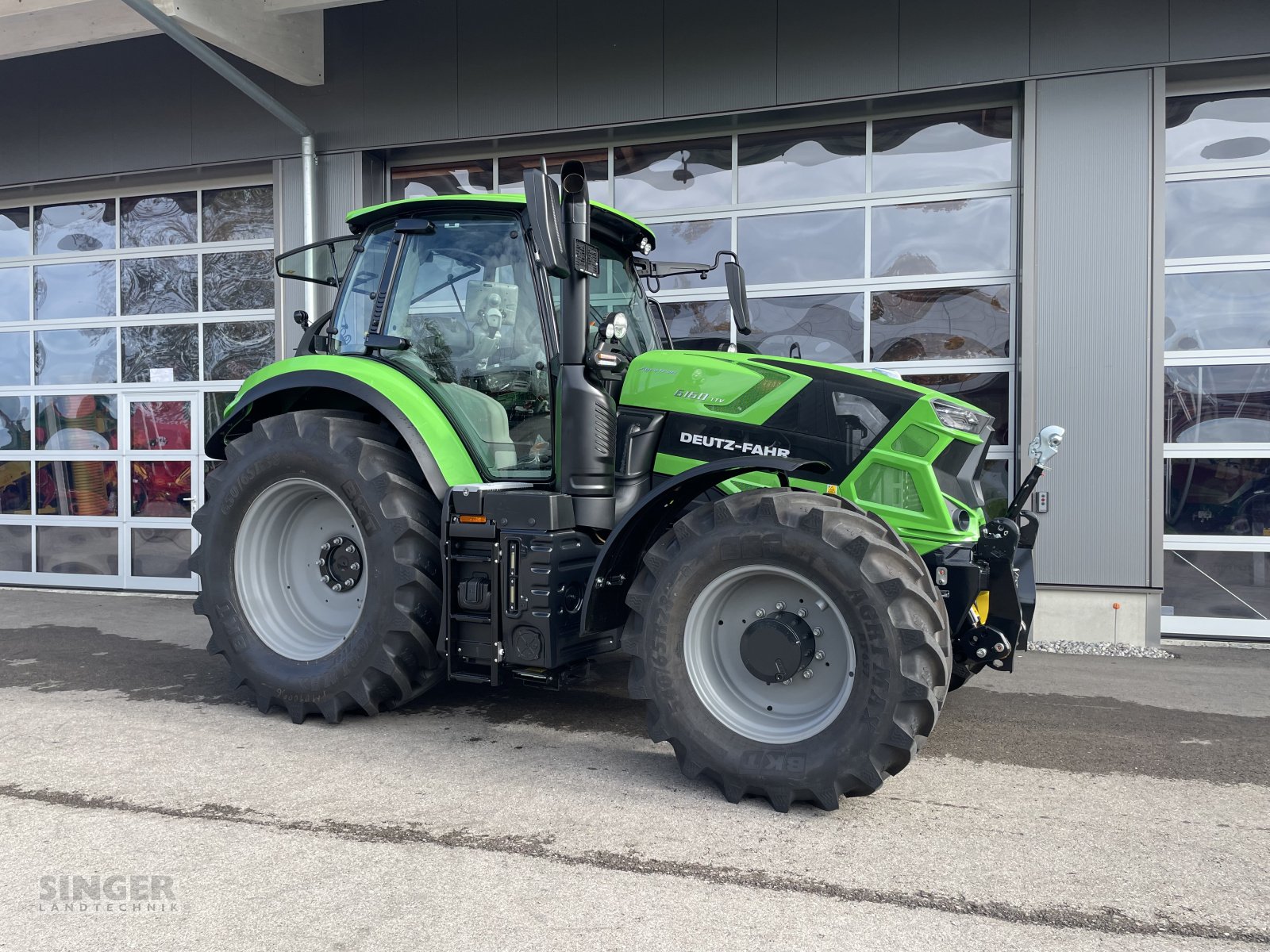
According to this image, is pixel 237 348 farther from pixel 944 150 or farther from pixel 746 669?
pixel 746 669

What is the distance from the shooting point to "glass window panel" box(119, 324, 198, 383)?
9.78 metres

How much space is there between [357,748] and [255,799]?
0.69 m

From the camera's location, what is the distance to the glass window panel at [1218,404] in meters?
7.29

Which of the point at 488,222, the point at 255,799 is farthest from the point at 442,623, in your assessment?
the point at 488,222

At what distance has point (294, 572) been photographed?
5.12 m

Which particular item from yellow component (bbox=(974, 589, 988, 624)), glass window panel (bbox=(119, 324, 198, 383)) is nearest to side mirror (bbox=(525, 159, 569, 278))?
yellow component (bbox=(974, 589, 988, 624))

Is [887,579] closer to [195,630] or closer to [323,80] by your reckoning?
[195,630]

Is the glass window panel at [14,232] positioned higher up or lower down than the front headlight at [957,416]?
higher up

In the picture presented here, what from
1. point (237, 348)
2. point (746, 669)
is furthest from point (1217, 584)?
point (237, 348)

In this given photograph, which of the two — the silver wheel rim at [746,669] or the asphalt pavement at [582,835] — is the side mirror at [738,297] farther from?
the asphalt pavement at [582,835]

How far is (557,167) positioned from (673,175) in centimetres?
116

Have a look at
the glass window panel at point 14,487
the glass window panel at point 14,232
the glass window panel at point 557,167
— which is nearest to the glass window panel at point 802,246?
the glass window panel at point 557,167

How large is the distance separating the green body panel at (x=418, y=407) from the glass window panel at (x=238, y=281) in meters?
5.22

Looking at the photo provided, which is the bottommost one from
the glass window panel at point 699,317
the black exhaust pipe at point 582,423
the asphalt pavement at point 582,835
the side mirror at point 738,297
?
the asphalt pavement at point 582,835
